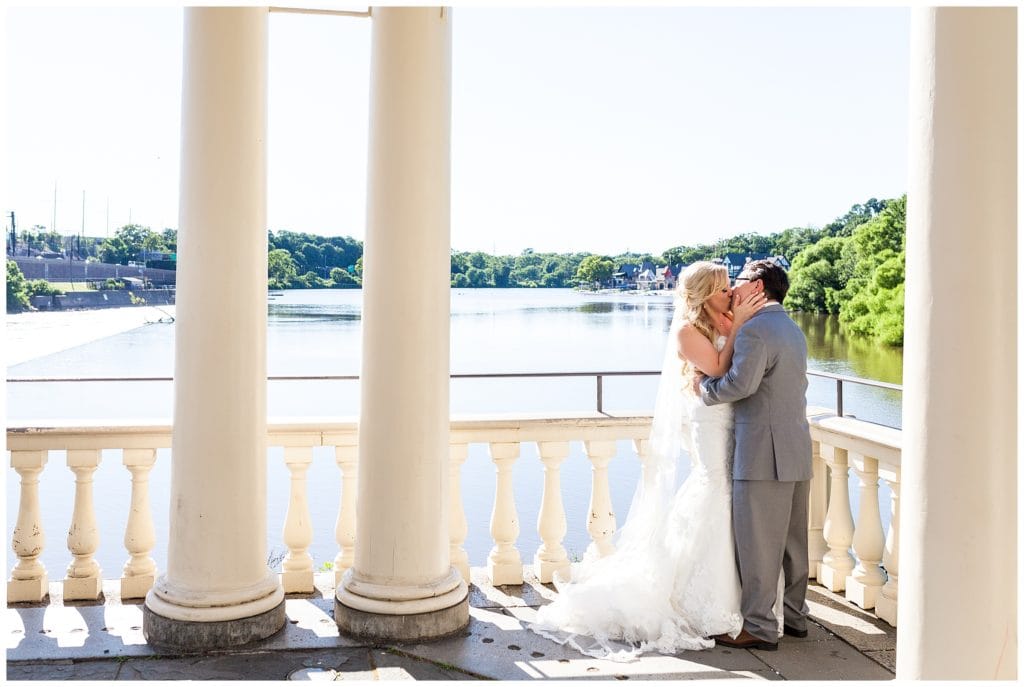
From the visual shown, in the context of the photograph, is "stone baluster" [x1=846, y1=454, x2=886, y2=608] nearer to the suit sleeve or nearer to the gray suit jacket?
the gray suit jacket

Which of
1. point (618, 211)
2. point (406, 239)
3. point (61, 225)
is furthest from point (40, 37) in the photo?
point (406, 239)

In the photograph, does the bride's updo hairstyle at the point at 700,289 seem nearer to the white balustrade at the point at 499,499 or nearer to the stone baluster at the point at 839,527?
the white balustrade at the point at 499,499

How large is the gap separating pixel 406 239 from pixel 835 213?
192 ft

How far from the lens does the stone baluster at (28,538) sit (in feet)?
20.3

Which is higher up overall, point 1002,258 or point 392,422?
point 1002,258

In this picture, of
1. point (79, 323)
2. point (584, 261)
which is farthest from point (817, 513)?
point (584, 261)

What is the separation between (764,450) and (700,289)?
1076 millimetres

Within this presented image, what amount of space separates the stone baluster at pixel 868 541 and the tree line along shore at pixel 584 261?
17.0 ft

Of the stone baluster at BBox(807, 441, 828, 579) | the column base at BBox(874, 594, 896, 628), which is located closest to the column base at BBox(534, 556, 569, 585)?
the stone baluster at BBox(807, 441, 828, 579)

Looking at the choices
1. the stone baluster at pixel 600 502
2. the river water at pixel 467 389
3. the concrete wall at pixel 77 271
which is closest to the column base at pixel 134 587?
the river water at pixel 467 389

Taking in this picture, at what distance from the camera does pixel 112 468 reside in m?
28.8

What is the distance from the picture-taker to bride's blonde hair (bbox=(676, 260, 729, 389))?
589cm

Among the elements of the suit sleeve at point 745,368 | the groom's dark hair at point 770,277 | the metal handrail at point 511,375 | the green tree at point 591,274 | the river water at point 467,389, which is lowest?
the river water at point 467,389

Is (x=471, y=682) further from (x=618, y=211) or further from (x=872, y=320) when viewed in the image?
(x=618, y=211)
